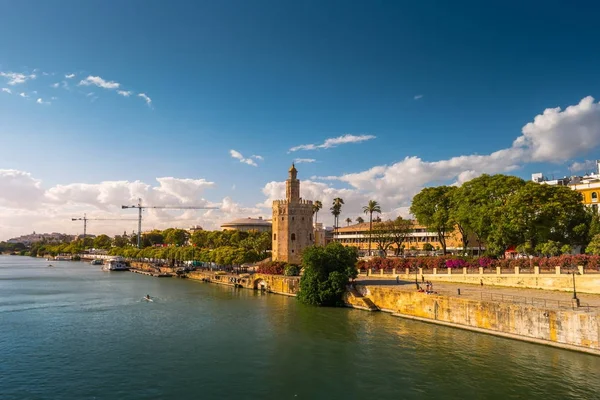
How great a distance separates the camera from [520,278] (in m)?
40.5

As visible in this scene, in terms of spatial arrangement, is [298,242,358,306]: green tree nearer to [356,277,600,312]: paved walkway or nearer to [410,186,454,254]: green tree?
[356,277,600,312]: paved walkway

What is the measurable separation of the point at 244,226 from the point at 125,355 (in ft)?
491

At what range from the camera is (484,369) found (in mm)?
24766

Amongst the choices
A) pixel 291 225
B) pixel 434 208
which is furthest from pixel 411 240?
pixel 291 225

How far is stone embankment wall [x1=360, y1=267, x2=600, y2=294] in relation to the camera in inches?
1398

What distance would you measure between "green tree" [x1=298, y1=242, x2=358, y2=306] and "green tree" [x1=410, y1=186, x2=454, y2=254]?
19.5m

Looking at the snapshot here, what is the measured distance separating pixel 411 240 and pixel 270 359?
77804 mm

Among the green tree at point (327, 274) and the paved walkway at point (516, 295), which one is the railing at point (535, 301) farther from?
the green tree at point (327, 274)

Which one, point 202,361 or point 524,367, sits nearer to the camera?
point 524,367

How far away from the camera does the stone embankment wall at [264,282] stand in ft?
189

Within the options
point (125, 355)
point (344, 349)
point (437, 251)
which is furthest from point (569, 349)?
point (437, 251)

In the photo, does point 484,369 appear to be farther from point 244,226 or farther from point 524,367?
point 244,226

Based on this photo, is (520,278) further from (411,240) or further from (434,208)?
(411,240)

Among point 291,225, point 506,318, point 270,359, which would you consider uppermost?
point 291,225
